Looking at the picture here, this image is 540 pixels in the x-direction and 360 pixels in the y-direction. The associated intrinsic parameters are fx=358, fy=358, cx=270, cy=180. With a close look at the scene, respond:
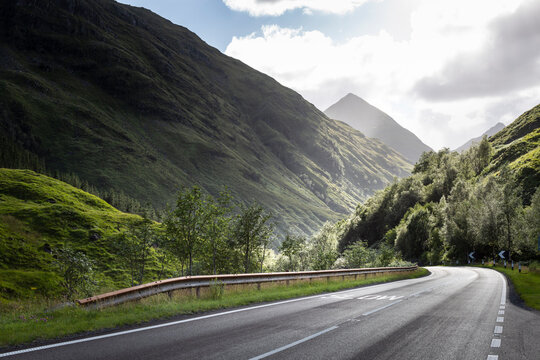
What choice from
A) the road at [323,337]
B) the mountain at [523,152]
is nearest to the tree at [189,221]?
the road at [323,337]

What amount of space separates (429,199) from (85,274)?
94.4 m

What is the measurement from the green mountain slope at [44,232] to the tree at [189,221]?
35.1 ft

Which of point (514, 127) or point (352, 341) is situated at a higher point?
point (514, 127)

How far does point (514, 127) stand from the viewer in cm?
16888

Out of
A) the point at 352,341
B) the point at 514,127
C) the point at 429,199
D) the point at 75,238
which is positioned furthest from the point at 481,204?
the point at 514,127

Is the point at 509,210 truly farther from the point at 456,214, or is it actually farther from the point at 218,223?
the point at 218,223

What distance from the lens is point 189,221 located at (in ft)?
149

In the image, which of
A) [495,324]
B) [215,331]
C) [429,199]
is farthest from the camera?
[429,199]

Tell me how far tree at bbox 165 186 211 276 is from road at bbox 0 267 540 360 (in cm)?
3419

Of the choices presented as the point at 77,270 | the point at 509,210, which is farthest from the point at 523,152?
the point at 77,270

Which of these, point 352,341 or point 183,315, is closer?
point 352,341

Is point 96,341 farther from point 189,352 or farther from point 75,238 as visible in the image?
point 75,238

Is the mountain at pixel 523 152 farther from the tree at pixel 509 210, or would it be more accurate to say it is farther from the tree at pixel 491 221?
the tree at pixel 509 210

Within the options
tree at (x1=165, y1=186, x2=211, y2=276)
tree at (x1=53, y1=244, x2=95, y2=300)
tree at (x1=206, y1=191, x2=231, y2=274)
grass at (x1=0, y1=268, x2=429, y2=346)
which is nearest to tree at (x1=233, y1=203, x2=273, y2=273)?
tree at (x1=206, y1=191, x2=231, y2=274)
